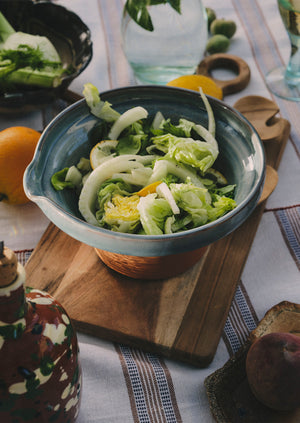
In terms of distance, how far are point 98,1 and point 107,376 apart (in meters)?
1.45

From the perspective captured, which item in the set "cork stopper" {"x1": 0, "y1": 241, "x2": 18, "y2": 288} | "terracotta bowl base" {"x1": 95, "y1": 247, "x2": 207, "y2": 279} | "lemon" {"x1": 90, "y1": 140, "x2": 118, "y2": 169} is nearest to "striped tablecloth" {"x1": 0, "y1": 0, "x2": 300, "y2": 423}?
"terracotta bowl base" {"x1": 95, "y1": 247, "x2": 207, "y2": 279}

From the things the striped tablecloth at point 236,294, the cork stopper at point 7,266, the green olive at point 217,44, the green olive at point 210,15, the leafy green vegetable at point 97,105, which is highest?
the cork stopper at point 7,266

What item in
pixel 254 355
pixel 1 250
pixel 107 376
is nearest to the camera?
pixel 1 250

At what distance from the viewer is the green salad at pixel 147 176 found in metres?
0.86

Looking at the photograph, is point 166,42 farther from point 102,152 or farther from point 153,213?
point 153,213

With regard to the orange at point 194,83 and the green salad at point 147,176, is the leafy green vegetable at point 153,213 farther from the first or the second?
the orange at point 194,83

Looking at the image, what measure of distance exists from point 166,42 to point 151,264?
73 centimetres

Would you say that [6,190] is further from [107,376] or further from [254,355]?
[254,355]

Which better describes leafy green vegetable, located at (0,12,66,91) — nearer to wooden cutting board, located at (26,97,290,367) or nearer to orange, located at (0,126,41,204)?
orange, located at (0,126,41,204)

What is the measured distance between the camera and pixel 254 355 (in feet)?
2.46

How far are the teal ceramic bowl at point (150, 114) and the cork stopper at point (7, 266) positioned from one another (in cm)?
24

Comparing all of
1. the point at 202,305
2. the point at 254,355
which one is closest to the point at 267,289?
the point at 202,305

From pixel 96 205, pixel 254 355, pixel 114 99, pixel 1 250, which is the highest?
pixel 1 250

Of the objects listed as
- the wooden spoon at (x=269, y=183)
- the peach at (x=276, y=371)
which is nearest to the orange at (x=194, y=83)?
the wooden spoon at (x=269, y=183)
